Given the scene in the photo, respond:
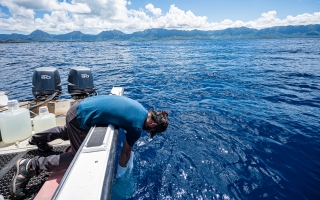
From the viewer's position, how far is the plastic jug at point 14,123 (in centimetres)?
416

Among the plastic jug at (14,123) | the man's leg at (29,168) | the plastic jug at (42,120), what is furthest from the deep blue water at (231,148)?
the plastic jug at (14,123)

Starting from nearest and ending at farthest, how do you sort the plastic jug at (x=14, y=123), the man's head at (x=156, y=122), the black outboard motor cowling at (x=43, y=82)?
1. the man's head at (x=156, y=122)
2. the plastic jug at (x=14, y=123)
3. the black outboard motor cowling at (x=43, y=82)

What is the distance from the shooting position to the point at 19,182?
124 inches

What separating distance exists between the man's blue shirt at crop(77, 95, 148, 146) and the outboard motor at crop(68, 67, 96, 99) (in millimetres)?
4238

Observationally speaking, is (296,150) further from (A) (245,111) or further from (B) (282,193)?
(A) (245,111)

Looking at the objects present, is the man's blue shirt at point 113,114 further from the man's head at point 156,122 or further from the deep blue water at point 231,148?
the deep blue water at point 231,148

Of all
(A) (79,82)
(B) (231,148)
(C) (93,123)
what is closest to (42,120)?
(C) (93,123)

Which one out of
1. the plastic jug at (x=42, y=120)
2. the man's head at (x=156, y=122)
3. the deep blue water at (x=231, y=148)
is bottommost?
the deep blue water at (x=231, y=148)

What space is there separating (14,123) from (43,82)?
2.79 m

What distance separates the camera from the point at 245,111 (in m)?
8.27

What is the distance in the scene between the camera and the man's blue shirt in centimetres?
326

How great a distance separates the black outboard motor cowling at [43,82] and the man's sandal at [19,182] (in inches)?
164

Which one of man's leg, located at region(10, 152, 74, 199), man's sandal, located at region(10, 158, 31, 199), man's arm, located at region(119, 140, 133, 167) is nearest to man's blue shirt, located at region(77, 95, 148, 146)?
man's arm, located at region(119, 140, 133, 167)

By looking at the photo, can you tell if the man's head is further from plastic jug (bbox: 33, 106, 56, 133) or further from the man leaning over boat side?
plastic jug (bbox: 33, 106, 56, 133)
